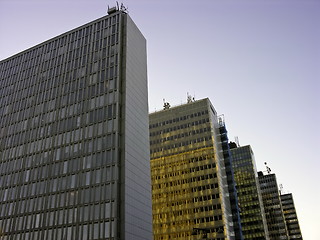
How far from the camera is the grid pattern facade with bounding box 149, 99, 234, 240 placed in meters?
133

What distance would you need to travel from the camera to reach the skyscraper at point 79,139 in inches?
2980

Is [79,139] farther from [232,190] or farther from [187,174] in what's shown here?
[232,190]

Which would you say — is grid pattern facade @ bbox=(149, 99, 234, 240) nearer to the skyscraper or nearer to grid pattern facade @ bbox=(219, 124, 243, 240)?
grid pattern facade @ bbox=(219, 124, 243, 240)

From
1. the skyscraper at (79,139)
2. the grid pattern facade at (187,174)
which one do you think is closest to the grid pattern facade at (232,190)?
the grid pattern facade at (187,174)

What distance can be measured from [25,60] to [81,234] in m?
67.6

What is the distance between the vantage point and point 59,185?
81938 millimetres

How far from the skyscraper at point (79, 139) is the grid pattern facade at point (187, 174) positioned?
179 feet

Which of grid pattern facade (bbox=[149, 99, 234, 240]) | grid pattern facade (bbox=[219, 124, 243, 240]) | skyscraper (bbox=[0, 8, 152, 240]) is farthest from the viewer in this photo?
grid pattern facade (bbox=[219, 124, 243, 240])

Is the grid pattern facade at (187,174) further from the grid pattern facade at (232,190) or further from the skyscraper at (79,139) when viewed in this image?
the skyscraper at (79,139)

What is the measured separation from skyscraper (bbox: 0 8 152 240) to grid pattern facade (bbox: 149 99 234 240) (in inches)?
2152

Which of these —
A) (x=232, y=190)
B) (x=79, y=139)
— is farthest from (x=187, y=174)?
(x=79, y=139)

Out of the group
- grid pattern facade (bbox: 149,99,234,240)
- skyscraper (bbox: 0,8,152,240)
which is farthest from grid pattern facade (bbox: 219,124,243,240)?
skyscraper (bbox: 0,8,152,240)

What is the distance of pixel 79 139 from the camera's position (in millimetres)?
85688

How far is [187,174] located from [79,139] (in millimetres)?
70785
